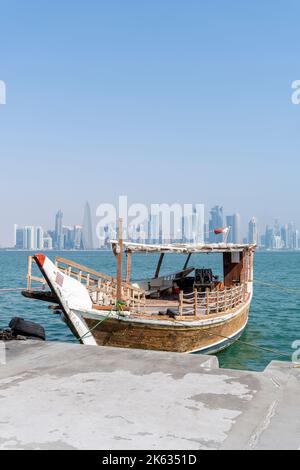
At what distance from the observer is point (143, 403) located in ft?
18.6

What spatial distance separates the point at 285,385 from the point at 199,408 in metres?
1.55

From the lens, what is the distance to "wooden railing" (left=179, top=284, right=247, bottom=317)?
53.2 ft

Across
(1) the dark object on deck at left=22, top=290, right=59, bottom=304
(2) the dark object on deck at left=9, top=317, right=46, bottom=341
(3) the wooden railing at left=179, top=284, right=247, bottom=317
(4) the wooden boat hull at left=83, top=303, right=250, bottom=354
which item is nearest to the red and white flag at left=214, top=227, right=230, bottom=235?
(3) the wooden railing at left=179, top=284, right=247, bottom=317

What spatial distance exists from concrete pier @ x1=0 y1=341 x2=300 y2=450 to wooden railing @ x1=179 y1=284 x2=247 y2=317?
8.14 meters

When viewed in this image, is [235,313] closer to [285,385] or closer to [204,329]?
[204,329]

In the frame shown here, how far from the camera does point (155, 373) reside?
700cm

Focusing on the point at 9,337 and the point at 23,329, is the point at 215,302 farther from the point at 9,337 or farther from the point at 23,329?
the point at 9,337

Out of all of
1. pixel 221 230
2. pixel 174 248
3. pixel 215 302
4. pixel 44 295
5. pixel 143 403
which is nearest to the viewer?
pixel 143 403

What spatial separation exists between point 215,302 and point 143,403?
1162 cm

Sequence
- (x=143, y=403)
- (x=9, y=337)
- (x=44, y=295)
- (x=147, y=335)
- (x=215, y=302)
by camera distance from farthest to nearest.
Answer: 1. (x=215, y=302)
2. (x=147, y=335)
3. (x=44, y=295)
4. (x=9, y=337)
5. (x=143, y=403)

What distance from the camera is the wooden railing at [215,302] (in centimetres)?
1622

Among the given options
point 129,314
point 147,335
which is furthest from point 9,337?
point 147,335
